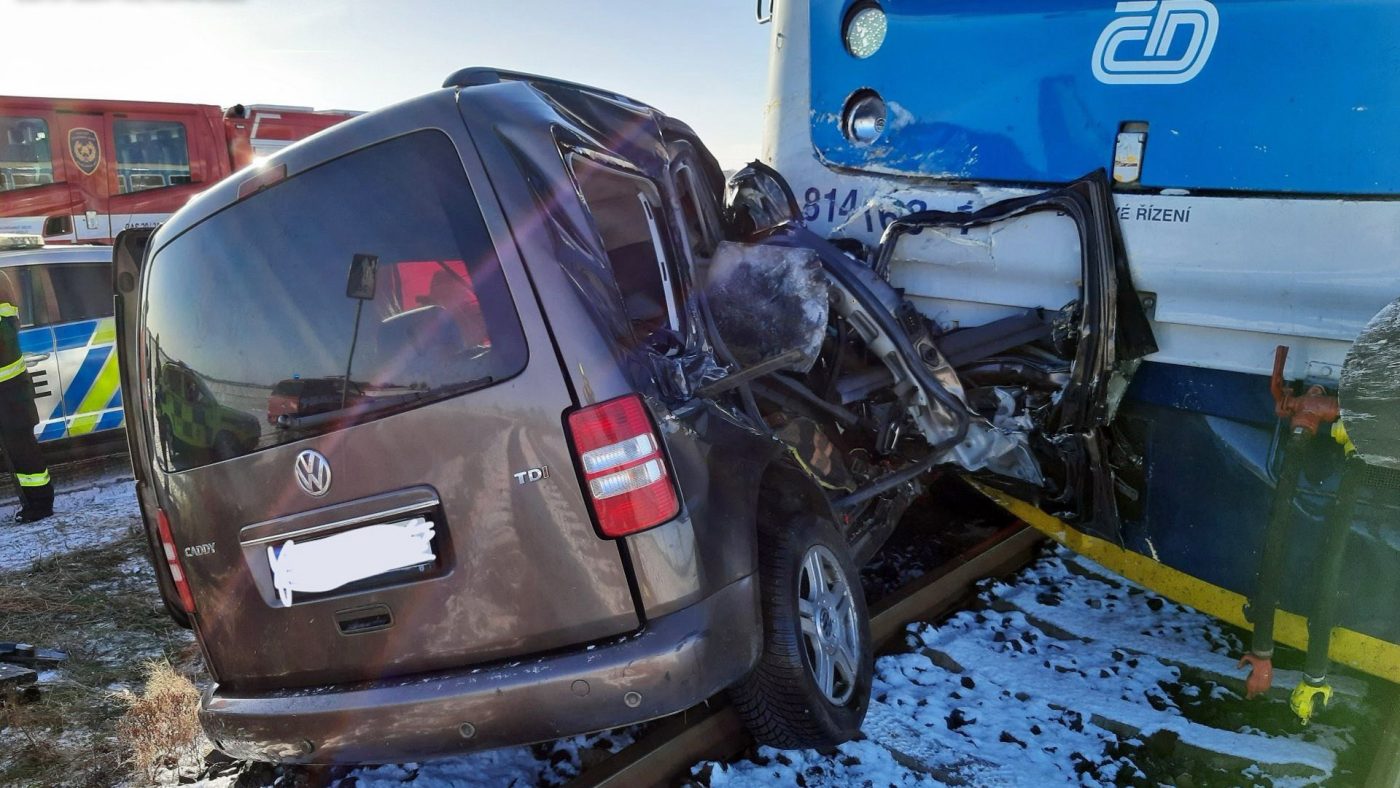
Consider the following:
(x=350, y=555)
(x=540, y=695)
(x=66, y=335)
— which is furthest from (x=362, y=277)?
(x=66, y=335)

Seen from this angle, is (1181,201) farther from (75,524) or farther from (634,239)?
(75,524)

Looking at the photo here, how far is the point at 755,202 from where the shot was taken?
11.1 ft

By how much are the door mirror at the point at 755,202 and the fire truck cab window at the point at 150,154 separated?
10550 mm

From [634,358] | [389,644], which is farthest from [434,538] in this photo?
[634,358]

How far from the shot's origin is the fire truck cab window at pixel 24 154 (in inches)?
416

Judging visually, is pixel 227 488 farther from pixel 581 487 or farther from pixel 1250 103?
pixel 1250 103

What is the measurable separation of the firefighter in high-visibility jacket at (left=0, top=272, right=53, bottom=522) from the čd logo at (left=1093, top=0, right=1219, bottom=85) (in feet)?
20.4

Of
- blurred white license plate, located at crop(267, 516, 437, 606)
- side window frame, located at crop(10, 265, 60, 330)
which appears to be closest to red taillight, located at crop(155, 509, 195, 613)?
blurred white license plate, located at crop(267, 516, 437, 606)

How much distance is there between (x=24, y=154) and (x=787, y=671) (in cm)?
1197

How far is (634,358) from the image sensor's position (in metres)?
2.17

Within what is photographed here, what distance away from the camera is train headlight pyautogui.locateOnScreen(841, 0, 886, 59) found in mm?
3535

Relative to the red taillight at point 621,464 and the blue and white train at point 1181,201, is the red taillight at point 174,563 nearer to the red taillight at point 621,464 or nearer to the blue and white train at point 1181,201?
the red taillight at point 621,464

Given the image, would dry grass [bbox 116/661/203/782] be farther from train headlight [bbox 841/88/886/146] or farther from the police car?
the police car

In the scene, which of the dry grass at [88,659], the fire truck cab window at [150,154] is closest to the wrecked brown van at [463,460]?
the dry grass at [88,659]
